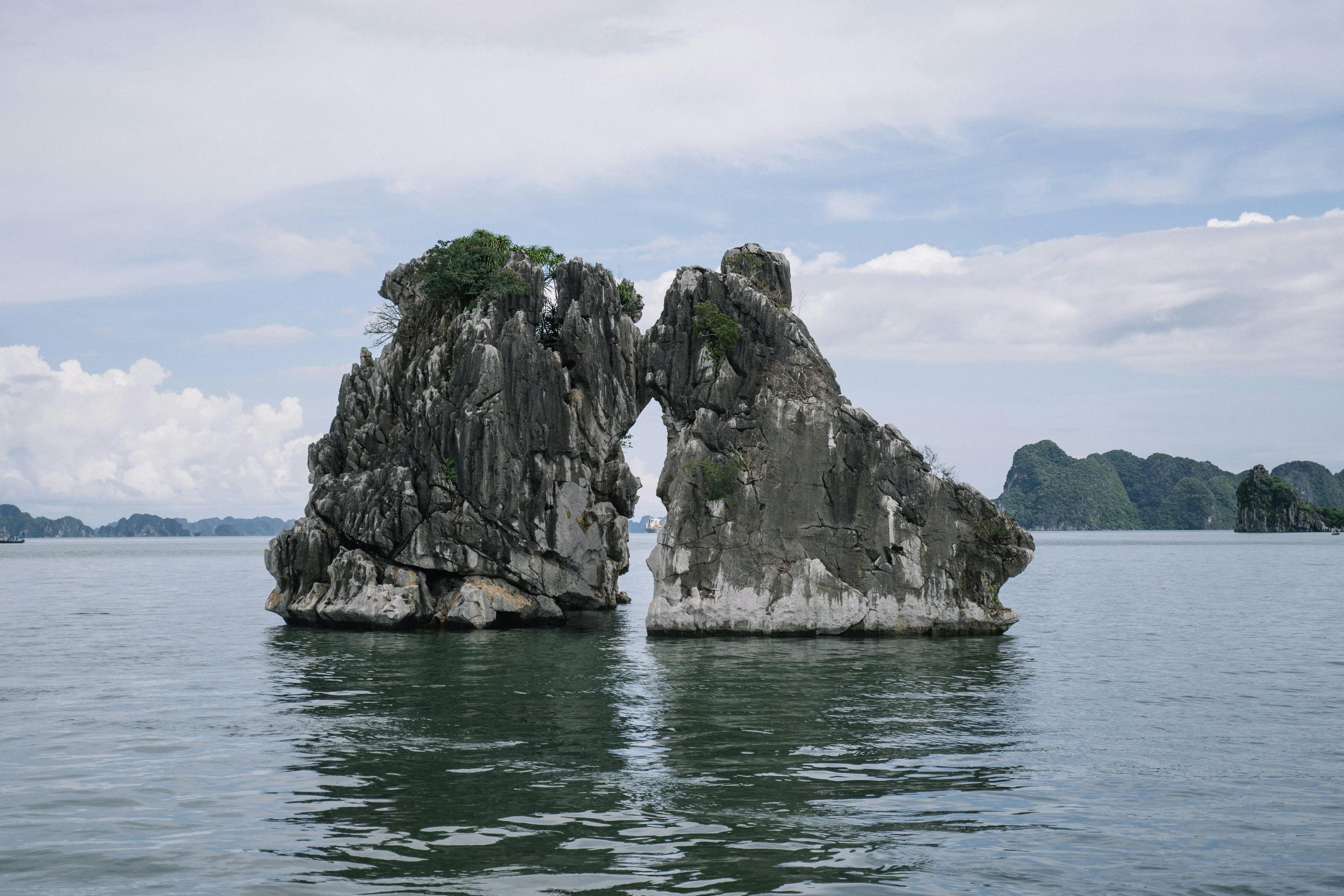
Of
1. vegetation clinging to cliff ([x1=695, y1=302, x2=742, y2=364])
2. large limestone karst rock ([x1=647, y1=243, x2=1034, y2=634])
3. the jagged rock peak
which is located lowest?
large limestone karst rock ([x1=647, y1=243, x2=1034, y2=634])

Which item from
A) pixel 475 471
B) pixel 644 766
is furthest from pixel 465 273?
pixel 644 766

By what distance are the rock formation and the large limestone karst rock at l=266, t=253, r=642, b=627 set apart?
94 millimetres

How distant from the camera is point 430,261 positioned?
48.8 m

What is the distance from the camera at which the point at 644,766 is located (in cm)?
1859

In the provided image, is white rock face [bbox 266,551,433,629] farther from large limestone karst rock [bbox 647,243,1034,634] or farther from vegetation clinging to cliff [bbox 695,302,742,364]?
vegetation clinging to cliff [bbox 695,302,742,364]

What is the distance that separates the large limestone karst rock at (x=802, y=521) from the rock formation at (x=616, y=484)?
72mm

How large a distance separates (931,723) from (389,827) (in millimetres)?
12144

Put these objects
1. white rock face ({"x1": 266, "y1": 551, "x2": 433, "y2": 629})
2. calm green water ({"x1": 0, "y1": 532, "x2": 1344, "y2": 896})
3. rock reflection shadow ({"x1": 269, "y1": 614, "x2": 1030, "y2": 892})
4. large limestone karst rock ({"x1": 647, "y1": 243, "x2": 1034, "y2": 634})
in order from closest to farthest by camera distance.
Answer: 1. calm green water ({"x1": 0, "y1": 532, "x2": 1344, "y2": 896})
2. rock reflection shadow ({"x1": 269, "y1": 614, "x2": 1030, "y2": 892})
3. large limestone karst rock ({"x1": 647, "y1": 243, "x2": 1034, "y2": 634})
4. white rock face ({"x1": 266, "y1": 551, "x2": 433, "y2": 629})

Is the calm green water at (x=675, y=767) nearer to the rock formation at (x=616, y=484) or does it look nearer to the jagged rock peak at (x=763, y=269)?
the rock formation at (x=616, y=484)

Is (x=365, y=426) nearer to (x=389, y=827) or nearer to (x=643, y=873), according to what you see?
(x=389, y=827)

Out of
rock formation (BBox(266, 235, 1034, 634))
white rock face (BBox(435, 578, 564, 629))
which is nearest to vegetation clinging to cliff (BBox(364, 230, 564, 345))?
rock formation (BBox(266, 235, 1034, 634))

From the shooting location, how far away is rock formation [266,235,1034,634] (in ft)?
129

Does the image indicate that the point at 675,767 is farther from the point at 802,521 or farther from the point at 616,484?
the point at 616,484

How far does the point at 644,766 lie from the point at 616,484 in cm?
3116
